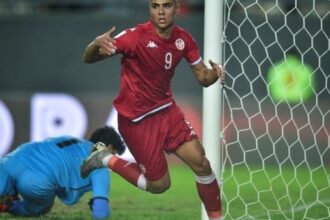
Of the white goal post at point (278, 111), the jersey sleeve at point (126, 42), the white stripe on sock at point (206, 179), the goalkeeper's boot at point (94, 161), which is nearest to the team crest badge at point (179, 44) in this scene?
the jersey sleeve at point (126, 42)

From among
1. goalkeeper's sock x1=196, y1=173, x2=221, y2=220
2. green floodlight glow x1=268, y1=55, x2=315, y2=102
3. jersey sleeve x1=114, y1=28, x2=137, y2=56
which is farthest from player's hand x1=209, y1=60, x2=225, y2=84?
green floodlight glow x1=268, y1=55, x2=315, y2=102

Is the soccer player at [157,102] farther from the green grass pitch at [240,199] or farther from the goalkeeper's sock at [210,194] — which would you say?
the green grass pitch at [240,199]

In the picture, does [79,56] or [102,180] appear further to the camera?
[79,56]

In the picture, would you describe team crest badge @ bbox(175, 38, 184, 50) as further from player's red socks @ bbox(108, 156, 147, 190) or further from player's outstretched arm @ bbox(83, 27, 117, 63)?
player's red socks @ bbox(108, 156, 147, 190)

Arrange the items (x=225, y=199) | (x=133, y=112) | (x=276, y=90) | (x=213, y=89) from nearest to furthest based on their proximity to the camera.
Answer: (x=133, y=112)
(x=213, y=89)
(x=225, y=199)
(x=276, y=90)

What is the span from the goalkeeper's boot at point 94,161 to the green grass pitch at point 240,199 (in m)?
0.68

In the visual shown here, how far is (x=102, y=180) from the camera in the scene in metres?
5.72

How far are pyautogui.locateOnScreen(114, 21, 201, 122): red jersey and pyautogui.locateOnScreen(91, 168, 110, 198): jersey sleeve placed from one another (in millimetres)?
677

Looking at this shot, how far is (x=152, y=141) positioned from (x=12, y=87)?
229 inches

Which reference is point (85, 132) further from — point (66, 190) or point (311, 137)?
point (66, 190)

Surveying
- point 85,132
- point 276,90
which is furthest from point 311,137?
point 85,132

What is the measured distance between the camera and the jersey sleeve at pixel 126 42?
4918mm

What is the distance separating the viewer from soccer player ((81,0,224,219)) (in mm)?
5023

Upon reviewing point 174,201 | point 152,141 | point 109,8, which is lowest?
point 174,201
